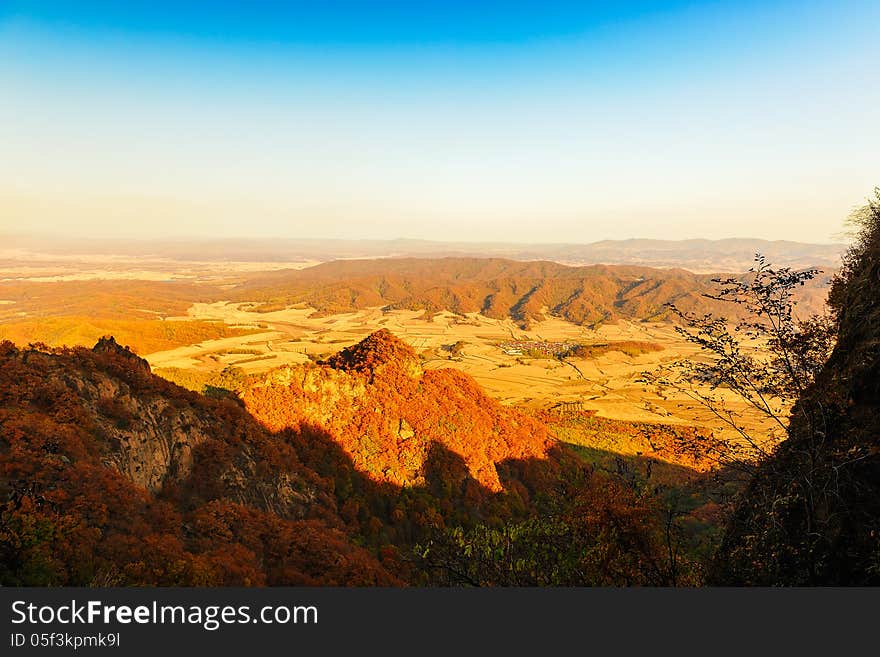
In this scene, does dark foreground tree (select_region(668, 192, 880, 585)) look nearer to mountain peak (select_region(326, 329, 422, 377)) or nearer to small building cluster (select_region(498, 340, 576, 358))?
mountain peak (select_region(326, 329, 422, 377))

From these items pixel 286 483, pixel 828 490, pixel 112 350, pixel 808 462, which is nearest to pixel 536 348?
pixel 286 483

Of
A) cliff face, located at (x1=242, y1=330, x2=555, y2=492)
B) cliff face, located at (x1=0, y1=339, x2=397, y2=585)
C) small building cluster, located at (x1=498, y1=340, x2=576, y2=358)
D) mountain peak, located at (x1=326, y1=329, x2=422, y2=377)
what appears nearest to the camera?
cliff face, located at (x1=0, y1=339, x2=397, y2=585)

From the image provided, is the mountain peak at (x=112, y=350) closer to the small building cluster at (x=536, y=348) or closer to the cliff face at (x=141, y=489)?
the cliff face at (x=141, y=489)

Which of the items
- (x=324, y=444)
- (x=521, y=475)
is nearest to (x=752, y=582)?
(x=324, y=444)

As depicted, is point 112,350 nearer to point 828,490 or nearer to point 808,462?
point 808,462

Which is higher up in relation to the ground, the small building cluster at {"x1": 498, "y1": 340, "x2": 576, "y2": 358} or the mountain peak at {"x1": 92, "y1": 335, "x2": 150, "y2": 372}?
the mountain peak at {"x1": 92, "y1": 335, "x2": 150, "y2": 372}

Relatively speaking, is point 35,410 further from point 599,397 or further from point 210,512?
point 599,397

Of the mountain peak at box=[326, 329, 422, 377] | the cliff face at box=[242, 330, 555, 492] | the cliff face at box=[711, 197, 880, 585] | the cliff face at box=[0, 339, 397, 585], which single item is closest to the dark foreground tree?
the cliff face at box=[711, 197, 880, 585]
